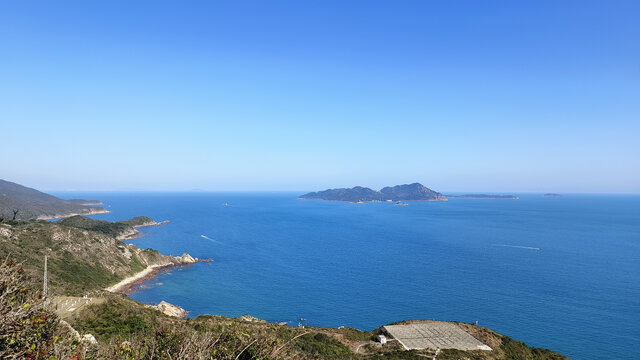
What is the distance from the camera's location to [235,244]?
96000 mm

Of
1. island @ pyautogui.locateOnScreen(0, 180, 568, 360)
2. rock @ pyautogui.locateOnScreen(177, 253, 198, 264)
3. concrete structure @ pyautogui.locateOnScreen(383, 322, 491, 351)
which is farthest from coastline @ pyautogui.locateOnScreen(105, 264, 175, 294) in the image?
concrete structure @ pyautogui.locateOnScreen(383, 322, 491, 351)

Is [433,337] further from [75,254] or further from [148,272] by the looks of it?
[75,254]

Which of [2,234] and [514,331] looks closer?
[514,331]

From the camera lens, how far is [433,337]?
31.3 metres

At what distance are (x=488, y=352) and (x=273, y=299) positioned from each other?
1317 inches

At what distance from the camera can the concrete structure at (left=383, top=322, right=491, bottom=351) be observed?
29.1 meters

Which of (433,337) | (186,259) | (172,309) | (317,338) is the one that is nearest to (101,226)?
(186,259)

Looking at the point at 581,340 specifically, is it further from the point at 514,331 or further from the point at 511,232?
the point at 511,232

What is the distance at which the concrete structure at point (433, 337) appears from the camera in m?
29.1

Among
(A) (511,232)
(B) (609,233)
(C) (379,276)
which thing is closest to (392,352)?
(C) (379,276)

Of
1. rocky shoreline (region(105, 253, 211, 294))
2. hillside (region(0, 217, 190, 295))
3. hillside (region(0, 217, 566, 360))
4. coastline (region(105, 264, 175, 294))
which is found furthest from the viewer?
rocky shoreline (region(105, 253, 211, 294))

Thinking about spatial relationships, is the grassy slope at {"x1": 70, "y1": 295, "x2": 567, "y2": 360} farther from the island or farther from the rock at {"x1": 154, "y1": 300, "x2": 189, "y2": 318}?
the rock at {"x1": 154, "y1": 300, "x2": 189, "y2": 318}

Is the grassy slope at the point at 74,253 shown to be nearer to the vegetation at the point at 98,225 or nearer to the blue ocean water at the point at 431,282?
the blue ocean water at the point at 431,282

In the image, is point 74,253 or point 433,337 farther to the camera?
point 74,253
